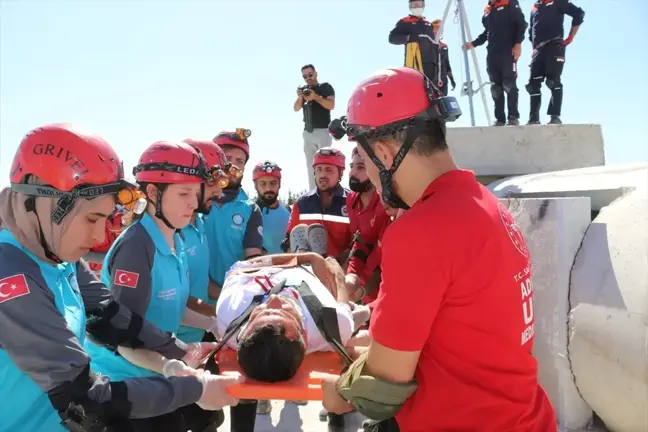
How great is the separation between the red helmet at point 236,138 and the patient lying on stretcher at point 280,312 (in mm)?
1271

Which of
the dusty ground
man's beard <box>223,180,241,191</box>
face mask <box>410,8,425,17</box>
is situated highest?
face mask <box>410,8,425,17</box>

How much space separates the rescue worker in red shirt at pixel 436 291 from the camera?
137 cm

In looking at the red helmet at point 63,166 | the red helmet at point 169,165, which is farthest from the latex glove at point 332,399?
the red helmet at point 169,165

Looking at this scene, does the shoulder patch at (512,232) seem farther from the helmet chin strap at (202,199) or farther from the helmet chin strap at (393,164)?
the helmet chin strap at (202,199)

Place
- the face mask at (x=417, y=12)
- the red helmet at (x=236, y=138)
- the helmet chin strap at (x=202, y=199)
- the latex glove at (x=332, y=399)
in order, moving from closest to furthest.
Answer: the latex glove at (x=332, y=399), the helmet chin strap at (x=202, y=199), the red helmet at (x=236, y=138), the face mask at (x=417, y=12)

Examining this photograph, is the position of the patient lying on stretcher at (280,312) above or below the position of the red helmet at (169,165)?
below

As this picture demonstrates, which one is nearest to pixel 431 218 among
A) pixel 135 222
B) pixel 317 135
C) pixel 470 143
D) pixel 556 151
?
pixel 135 222

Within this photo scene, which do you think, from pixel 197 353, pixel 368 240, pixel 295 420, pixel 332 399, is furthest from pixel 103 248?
pixel 332 399

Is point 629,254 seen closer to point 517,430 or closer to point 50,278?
point 517,430

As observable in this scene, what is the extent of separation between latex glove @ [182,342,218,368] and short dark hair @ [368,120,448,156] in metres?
1.49

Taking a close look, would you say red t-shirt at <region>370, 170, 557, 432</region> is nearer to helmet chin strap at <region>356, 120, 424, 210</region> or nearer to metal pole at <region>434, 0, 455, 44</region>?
helmet chin strap at <region>356, 120, 424, 210</region>

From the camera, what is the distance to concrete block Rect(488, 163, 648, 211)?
11.6ft

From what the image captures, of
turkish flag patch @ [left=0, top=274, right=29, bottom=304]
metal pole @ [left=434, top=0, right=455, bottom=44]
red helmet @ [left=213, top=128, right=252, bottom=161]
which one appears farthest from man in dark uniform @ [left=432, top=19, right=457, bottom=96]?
turkish flag patch @ [left=0, top=274, right=29, bottom=304]

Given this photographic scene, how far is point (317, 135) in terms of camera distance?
7.16 metres
